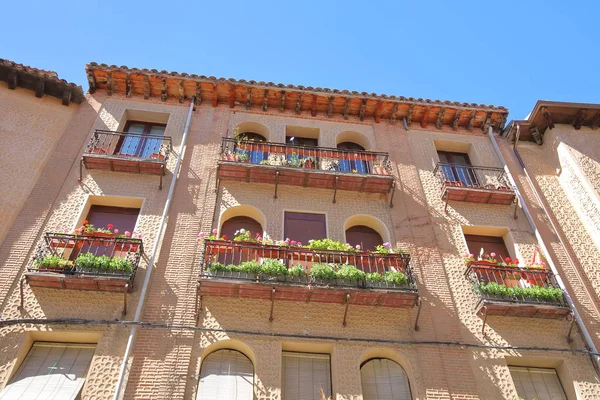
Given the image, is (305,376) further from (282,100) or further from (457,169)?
(282,100)

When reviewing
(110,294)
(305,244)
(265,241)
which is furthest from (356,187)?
(110,294)

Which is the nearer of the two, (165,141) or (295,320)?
(295,320)

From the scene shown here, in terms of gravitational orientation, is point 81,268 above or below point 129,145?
below

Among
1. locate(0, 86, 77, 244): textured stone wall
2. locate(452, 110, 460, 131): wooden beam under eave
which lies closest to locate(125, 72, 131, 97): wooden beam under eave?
locate(0, 86, 77, 244): textured stone wall

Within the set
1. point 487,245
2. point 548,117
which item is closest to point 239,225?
point 487,245

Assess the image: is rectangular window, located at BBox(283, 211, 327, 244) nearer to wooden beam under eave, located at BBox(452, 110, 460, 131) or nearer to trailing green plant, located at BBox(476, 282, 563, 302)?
trailing green plant, located at BBox(476, 282, 563, 302)

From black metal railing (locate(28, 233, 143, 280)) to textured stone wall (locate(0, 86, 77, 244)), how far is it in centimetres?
132

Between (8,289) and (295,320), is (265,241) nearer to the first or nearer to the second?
(295,320)

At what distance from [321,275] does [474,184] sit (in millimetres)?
6199

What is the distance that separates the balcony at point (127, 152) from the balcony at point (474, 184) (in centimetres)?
701

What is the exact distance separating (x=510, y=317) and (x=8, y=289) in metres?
9.65

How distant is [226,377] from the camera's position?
29.9 ft

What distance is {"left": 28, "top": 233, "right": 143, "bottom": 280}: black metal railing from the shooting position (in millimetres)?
9445

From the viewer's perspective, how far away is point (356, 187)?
12.8 m
